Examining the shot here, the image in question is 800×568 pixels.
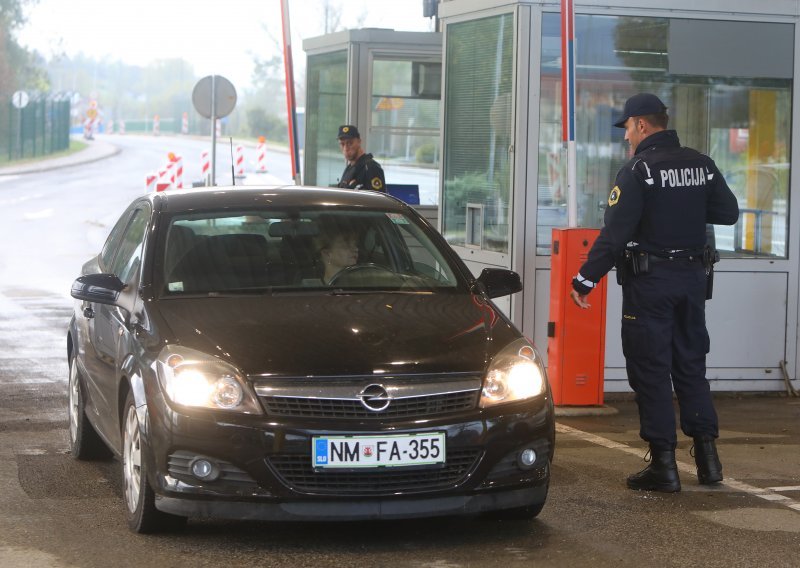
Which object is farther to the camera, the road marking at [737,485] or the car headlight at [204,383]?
the road marking at [737,485]

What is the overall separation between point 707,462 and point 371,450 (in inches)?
88.8

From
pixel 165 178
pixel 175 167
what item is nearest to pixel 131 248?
pixel 175 167

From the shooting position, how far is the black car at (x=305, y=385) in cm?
516

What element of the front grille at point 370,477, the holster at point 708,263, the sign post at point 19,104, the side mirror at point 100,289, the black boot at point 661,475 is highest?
the sign post at point 19,104

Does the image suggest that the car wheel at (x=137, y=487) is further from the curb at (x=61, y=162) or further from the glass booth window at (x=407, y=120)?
the curb at (x=61, y=162)

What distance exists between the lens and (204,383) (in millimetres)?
5215

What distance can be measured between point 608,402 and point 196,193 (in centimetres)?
408

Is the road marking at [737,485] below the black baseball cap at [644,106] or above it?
below

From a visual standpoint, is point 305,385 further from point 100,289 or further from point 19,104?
point 19,104

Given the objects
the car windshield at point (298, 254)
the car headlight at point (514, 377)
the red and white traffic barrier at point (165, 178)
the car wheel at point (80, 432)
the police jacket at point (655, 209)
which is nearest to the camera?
the car headlight at point (514, 377)

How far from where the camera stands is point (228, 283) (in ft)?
20.0

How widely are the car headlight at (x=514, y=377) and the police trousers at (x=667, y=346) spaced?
1.17 meters

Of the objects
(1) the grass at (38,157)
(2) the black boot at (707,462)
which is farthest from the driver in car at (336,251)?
(1) the grass at (38,157)

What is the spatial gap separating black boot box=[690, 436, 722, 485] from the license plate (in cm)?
205
